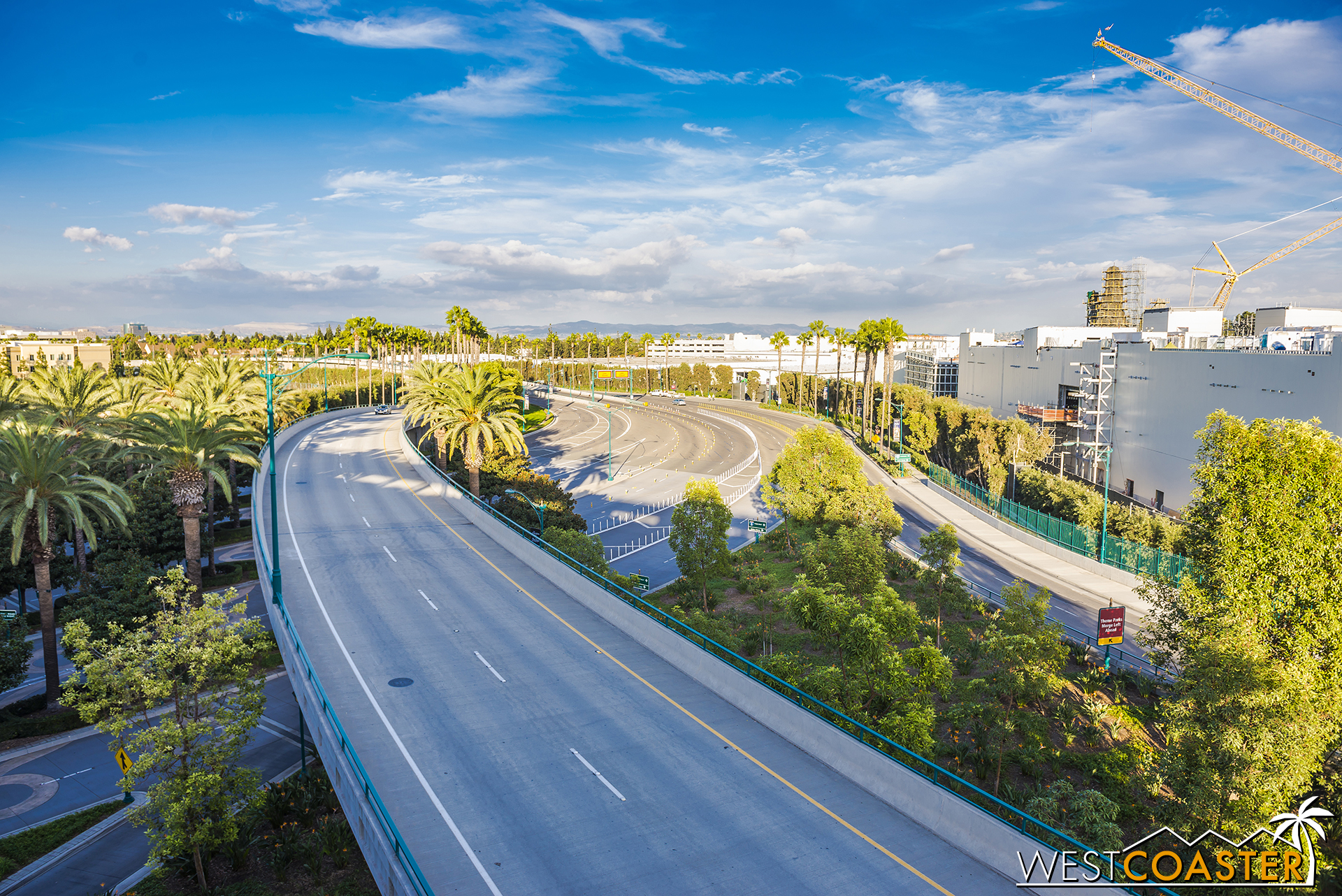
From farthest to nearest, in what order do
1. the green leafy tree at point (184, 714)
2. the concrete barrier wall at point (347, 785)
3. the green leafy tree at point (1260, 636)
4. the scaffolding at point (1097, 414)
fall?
the scaffolding at point (1097, 414) → the green leafy tree at point (184, 714) → the green leafy tree at point (1260, 636) → the concrete barrier wall at point (347, 785)

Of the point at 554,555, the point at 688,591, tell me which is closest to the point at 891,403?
the point at 688,591

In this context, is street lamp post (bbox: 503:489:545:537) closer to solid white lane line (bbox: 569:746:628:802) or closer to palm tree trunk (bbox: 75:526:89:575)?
palm tree trunk (bbox: 75:526:89:575)

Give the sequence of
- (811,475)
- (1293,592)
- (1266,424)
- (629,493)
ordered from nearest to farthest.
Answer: (1293,592)
(1266,424)
(811,475)
(629,493)

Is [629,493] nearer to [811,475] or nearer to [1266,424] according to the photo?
[811,475]

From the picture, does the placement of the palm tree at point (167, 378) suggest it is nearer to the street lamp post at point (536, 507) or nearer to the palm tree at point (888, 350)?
the street lamp post at point (536, 507)

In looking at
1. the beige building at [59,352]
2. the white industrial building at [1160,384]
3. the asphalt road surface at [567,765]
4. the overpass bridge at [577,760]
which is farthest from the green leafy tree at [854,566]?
the beige building at [59,352]
